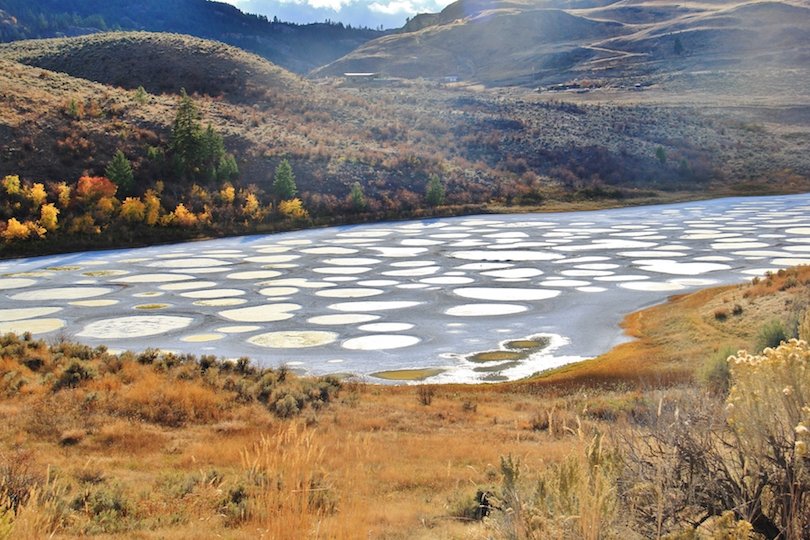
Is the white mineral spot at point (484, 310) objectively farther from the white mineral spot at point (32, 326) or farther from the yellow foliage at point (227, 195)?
the yellow foliage at point (227, 195)

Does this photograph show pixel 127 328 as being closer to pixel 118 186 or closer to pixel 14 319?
pixel 14 319

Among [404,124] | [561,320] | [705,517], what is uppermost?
[404,124]

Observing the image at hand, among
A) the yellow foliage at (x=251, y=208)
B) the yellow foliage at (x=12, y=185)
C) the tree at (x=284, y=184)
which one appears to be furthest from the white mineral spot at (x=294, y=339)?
the tree at (x=284, y=184)

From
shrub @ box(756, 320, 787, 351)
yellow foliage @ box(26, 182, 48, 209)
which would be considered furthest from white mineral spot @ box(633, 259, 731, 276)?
yellow foliage @ box(26, 182, 48, 209)

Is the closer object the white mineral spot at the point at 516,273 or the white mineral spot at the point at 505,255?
the white mineral spot at the point at 516,273

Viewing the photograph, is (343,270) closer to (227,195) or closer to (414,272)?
(414,272)

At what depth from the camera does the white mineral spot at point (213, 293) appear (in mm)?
23703

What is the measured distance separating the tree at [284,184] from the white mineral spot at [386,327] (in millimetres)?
26750

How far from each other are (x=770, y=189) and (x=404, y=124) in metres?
Answer: 31.6

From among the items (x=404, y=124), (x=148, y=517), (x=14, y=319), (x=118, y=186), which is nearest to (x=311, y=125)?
(x=404, y=124)

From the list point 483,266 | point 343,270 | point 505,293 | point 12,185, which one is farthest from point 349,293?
point 12,185

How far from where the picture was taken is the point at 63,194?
38.2m

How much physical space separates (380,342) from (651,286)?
10.5m

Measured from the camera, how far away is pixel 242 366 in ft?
50.1
